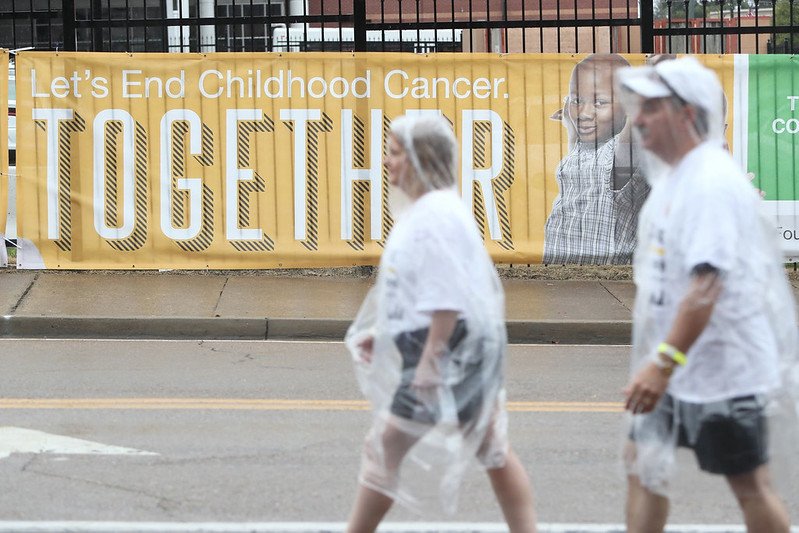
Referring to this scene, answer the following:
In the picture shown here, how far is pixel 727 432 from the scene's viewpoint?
153 inches

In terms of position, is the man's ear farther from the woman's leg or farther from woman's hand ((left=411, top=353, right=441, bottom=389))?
the woman's leg

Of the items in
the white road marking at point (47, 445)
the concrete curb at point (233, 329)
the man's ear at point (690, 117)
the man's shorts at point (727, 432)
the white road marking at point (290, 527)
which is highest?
the man's ear at point (690, 117)

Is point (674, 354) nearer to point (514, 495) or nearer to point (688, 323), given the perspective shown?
point (688, 323)

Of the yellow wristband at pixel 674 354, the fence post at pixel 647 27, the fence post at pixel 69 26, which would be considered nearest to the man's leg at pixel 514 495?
the yellow wristband at pixel 674 354

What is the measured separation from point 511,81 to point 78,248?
4162 millimetres

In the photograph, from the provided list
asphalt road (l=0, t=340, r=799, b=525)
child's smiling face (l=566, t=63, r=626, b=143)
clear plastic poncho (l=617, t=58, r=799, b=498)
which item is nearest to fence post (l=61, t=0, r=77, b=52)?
asphalt road (l=0, t=340, r=799, b=525)

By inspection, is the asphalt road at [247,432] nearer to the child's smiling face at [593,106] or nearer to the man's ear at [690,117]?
the man's ear at [690,117]

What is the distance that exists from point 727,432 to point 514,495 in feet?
2.98

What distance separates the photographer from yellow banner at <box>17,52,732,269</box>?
12188 mm

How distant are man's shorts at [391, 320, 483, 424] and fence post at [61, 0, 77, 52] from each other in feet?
30.8

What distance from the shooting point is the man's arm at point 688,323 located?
149 inches

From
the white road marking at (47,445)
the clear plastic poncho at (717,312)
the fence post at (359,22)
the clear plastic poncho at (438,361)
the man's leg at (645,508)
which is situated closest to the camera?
the clear plastic poncho at (717,312)

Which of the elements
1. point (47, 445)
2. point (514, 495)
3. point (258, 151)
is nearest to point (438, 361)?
point (514, 495)

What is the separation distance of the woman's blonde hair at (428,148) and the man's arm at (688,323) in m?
0.94
